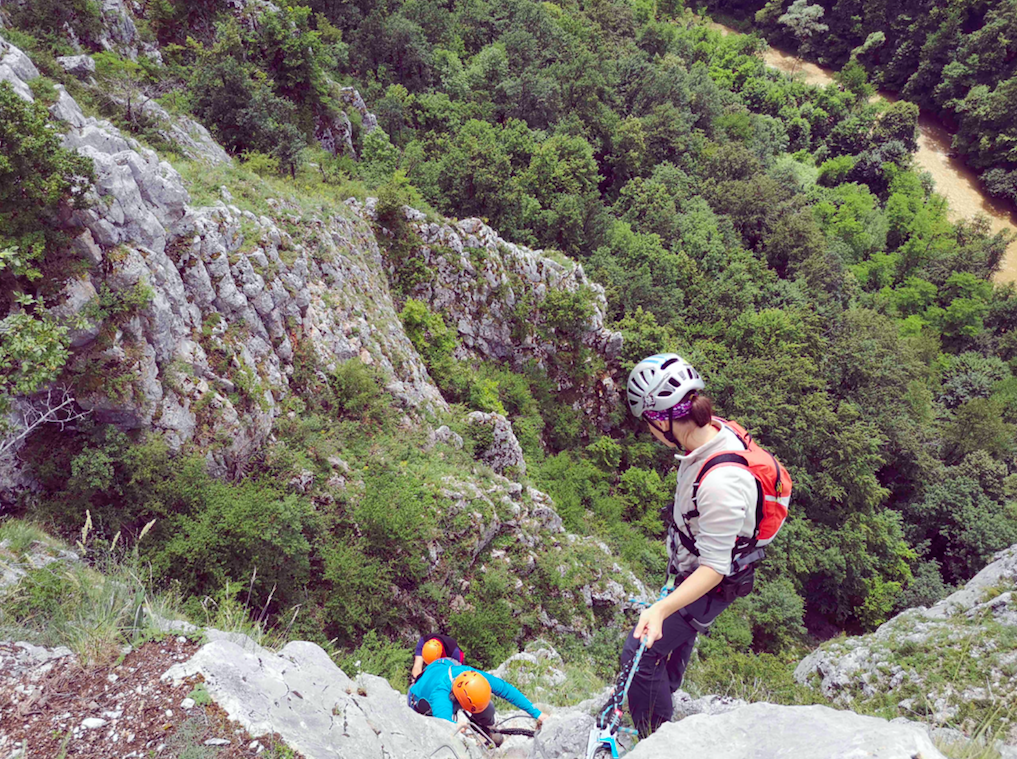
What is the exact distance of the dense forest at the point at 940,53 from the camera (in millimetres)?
54375

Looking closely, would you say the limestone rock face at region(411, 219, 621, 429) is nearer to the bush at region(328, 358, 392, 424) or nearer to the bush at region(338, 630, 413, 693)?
the bush at region(328, 358, 392, 424)

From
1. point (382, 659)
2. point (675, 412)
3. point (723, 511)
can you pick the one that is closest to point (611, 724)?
point (723, 511)

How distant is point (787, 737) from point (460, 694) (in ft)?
10.9

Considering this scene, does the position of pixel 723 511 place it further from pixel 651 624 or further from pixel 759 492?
pixel 651 624

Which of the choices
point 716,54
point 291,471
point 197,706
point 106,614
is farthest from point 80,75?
point 716,54

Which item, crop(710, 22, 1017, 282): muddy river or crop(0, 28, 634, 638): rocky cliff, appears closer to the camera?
crop(0, 28, 634, 638): rocky cliff

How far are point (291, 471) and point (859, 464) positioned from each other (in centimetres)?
2747

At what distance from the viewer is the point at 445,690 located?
593 centimetres

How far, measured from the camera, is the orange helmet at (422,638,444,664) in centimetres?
648

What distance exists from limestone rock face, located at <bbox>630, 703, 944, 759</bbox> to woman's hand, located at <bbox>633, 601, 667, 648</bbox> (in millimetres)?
767

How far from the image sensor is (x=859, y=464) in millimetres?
26781

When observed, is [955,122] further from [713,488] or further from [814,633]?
[713,488]

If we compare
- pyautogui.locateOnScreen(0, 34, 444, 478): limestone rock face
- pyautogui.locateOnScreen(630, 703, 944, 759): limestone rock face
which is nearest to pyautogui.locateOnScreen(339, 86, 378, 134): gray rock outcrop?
pyautogui.locateOnScreen(0, 34, 444, 478): limestone rock face

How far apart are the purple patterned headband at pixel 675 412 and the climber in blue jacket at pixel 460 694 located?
11.8 ft
